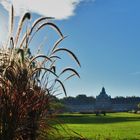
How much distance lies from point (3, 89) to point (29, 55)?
851mm

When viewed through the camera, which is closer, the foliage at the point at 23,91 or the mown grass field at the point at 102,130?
the foliage at the point at 23,91

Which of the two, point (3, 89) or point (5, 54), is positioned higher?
point (5, 54)

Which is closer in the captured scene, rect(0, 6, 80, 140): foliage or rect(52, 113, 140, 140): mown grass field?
rect(0, 6, 80, 140): foliage

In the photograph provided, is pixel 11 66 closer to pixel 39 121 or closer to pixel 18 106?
pixel 18 106

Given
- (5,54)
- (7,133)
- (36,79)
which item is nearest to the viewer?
(7,133)

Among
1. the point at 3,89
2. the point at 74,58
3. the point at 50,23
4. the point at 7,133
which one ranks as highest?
the point at 50,23

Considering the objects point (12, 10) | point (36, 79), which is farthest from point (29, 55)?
point (12, 10)

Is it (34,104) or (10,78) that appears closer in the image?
(10,78)

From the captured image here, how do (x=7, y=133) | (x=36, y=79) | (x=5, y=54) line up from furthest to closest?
(x=36, y=79)
(x=5, y=54)
(x=7, y=133)

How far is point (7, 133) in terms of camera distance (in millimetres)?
4352

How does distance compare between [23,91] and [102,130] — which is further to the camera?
[102,130]

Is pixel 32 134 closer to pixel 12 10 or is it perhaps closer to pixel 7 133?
pixel 7 133

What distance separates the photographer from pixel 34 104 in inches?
188

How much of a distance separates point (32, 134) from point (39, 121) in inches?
5.8
